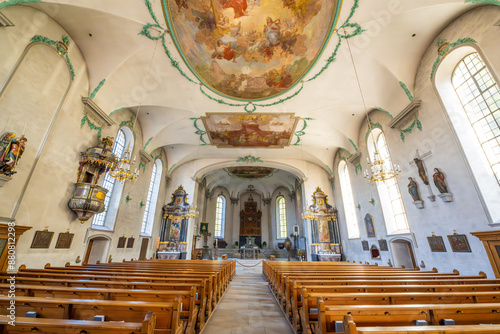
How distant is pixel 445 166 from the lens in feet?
21.8

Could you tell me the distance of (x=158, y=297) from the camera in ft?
9.34

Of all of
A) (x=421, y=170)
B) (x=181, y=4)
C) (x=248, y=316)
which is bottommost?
(x=248, y=316)

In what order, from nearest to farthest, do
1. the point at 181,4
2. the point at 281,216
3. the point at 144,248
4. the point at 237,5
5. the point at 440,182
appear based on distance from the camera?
the point at 181,4 < the point at 237,5 < the point at 440,182 < the point at 144,248 < the point at 281,216

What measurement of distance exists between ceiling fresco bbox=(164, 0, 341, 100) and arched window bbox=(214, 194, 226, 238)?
57.2ft

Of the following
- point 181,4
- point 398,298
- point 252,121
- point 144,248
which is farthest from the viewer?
point 144,248

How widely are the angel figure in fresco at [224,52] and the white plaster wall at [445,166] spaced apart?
23.2 feet

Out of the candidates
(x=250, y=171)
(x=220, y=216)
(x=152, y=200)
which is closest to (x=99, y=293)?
(x=152, y=200)

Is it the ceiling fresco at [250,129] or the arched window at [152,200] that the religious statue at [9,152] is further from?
the arched window at [152,200]

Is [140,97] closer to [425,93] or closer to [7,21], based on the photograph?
[7,21]

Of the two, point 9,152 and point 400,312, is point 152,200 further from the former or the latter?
point 400,312

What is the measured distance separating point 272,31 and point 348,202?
1148 cm

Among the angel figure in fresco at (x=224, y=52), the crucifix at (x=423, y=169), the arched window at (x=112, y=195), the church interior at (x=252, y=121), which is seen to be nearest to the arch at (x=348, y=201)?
the church interior at (x=252, y=121)

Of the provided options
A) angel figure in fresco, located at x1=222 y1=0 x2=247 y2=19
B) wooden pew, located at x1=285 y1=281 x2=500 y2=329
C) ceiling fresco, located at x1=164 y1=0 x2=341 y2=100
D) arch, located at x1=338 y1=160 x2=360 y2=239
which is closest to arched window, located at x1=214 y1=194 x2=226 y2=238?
arch, located at x1=338 y1=160 x2=360 y2=239

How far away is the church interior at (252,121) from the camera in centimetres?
472
